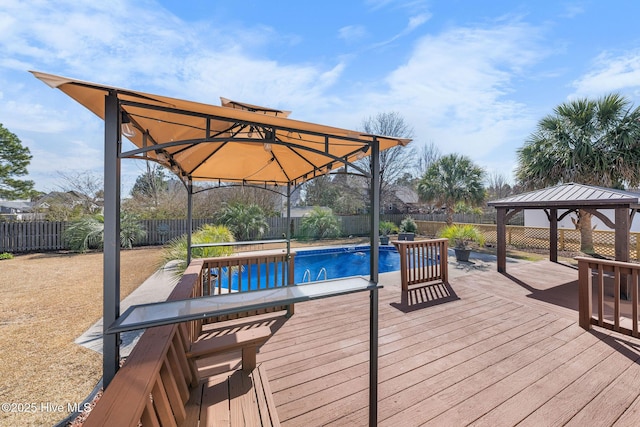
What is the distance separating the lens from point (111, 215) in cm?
130

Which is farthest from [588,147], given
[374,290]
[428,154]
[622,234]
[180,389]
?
[428,154]

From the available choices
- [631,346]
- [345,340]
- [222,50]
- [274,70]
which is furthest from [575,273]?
[222,50]

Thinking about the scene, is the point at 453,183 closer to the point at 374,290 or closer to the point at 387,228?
the point at 387,228

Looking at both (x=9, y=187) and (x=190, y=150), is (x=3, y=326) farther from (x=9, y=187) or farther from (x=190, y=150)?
(x=9, y=187)

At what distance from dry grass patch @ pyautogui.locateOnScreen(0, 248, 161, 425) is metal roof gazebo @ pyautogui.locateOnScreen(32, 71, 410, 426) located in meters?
2.16

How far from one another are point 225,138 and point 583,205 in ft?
20.7

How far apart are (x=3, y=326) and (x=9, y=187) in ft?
59.9

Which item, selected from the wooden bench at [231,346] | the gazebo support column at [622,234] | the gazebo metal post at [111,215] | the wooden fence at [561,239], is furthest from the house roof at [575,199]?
the gazebo metal post at [111,215]

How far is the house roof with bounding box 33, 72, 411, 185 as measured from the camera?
1.39m

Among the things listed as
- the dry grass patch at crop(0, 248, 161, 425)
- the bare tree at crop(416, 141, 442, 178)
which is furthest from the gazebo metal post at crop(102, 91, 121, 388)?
the bare tree at crop(416, 141, 442, 178)

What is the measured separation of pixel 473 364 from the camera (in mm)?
2475

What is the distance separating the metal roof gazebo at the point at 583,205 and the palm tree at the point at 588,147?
7.80 feet

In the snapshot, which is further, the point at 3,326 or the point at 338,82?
the point at 338,82

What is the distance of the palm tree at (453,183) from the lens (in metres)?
12.1
